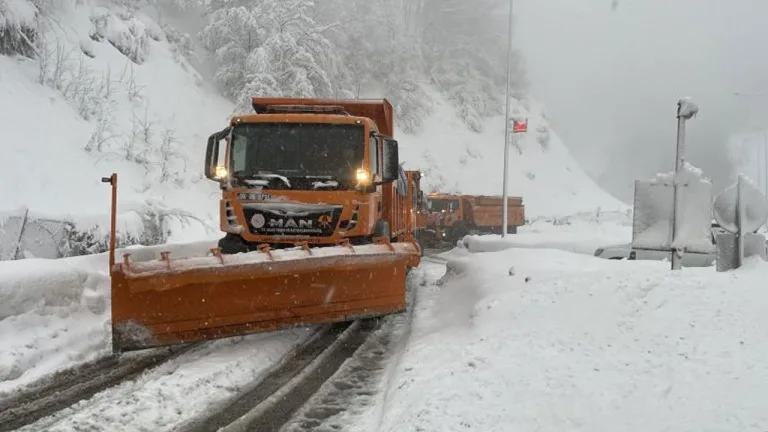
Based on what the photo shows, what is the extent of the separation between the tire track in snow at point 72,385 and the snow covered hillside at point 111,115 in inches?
169

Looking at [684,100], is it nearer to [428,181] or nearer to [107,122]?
[107,122]

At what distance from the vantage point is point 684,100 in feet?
24.2

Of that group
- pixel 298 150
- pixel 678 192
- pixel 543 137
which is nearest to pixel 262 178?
pixel 298 150

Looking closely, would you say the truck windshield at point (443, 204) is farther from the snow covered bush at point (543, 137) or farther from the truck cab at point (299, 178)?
the snow covered bush at point (543, 137)

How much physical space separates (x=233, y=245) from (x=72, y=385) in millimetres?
3305

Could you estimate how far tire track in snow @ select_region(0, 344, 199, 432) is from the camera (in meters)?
4.65

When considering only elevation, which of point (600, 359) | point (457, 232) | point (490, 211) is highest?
point (490, 211)

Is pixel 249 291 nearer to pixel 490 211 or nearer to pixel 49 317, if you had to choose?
pixel 49 317

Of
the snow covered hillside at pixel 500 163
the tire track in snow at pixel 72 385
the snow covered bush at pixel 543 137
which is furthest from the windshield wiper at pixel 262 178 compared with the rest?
the snow covered bush at pixel 543 137

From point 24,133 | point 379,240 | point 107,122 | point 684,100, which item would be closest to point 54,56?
point 107,122

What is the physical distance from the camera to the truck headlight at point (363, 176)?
335 inches

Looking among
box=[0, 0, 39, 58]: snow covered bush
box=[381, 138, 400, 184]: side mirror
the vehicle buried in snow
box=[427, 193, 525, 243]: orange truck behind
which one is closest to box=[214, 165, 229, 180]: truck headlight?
box=[381, 138, 400, 184]: side mirror

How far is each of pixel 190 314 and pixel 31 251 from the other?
4527mm

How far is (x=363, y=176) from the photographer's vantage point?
337 inches
